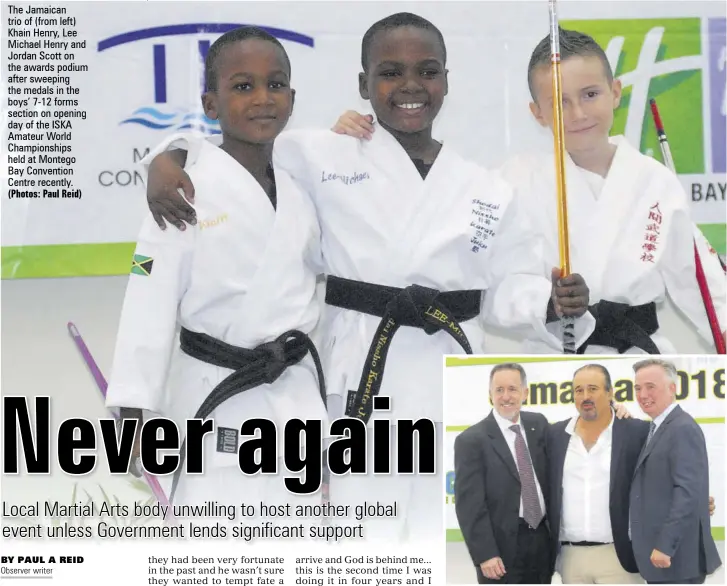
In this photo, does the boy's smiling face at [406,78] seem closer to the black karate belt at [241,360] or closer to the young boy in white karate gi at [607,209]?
the young boy in white karate gi at [607,209]

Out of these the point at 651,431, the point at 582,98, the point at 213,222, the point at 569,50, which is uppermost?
the point at 569,50

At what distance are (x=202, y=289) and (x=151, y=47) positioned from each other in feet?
2.28

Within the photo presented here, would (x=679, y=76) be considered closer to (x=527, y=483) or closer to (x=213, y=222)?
(x=527, y=483)

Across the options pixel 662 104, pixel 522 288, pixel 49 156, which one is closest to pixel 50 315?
pixel 49 156

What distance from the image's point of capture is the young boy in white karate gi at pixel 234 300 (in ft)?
8.20

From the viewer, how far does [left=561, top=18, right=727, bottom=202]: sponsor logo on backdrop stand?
2.66 m

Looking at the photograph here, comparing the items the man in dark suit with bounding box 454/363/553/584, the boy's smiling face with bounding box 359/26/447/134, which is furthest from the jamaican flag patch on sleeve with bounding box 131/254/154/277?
the man in dark suit with bounding box 454/363/553/584

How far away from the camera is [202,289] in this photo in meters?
2.50

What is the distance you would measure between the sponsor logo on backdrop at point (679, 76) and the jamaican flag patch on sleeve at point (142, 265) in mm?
1298

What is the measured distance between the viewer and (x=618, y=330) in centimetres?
258

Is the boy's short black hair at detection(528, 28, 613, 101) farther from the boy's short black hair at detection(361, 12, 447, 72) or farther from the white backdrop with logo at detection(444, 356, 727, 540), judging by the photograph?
the white backdrop with logo at detection(444, 356, 727, 540)

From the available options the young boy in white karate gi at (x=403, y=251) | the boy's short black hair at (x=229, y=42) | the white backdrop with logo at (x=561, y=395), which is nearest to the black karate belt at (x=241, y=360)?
the young boy in white karate gi at (x=403, y=251)

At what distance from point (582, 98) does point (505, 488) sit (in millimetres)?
1057

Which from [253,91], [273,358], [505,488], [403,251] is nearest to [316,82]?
[253,91]
